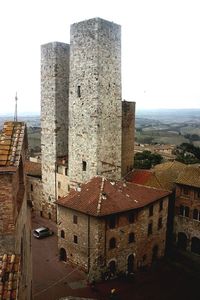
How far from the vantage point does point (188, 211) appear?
3509 cm

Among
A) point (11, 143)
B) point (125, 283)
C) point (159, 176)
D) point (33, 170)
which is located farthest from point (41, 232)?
point (11, 143)

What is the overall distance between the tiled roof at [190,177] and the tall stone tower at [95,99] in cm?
756

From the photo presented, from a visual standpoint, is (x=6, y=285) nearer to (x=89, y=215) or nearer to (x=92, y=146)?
(x=89, y=215)

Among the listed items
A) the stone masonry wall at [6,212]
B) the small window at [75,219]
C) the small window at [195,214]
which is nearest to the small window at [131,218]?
the small window at [75,219]

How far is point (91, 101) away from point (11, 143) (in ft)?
80.3

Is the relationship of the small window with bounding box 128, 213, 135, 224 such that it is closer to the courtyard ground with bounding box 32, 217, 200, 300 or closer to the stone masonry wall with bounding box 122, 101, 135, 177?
the courtyard ground with bounding box 32, 217, 200, 300

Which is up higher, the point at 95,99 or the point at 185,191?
the point at 95,99

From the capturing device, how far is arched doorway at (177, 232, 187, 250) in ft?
118

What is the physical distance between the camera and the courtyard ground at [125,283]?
27.1 metres

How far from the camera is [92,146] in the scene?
35938 mm

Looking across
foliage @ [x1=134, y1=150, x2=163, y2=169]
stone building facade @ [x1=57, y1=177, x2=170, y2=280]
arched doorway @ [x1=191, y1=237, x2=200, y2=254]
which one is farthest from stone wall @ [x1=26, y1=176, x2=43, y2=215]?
arched doorway @ [x1=191, y1=237, x2=200, y2=254]

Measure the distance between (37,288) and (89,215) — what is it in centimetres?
746

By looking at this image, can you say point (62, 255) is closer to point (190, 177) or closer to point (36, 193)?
point (190, 177)

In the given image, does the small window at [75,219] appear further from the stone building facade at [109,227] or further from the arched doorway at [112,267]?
the arched doorway at [112,267]
